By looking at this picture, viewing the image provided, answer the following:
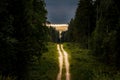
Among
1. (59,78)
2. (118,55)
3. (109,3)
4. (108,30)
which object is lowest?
(59,78)

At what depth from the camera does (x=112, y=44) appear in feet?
122

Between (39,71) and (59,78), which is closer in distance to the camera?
(59,78)

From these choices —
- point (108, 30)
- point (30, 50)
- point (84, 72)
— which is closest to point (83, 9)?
point (108, 30)

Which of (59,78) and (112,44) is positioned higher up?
(112,44)

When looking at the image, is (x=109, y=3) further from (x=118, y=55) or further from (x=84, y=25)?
(x=84, y=25)

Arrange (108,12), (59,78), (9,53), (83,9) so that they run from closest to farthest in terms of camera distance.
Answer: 1. (9,53)
2. (59,78)
3. (108,12)
4. (83,9)

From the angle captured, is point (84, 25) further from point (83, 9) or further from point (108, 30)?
point (108, 30)

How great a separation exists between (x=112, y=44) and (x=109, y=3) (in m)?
4.55

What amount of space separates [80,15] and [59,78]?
3601 centimetres

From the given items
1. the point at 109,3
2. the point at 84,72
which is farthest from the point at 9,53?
the point at 109,3

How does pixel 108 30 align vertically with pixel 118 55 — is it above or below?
above

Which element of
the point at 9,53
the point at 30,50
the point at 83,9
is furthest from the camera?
the point at 83,9

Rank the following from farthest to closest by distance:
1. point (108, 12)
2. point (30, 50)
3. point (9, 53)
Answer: point (108, 12), point (30, 50), point (9, 53)

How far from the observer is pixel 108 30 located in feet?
137
